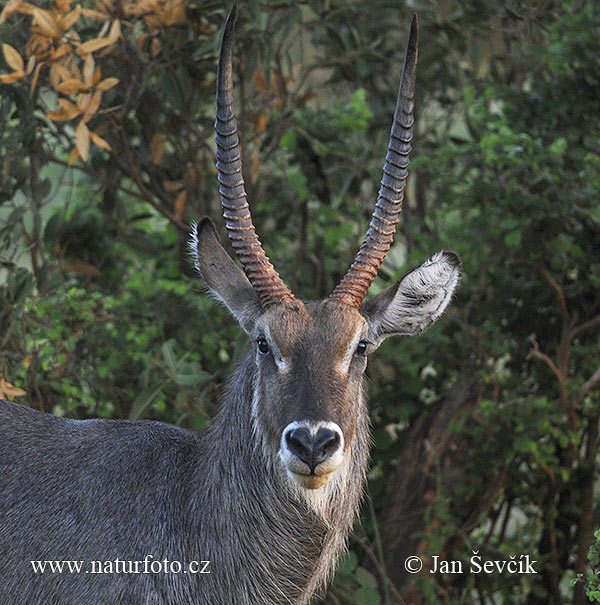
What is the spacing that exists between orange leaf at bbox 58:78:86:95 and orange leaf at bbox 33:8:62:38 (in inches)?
10.1

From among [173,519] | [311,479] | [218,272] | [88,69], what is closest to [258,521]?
[173,519]

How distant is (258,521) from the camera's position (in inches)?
158

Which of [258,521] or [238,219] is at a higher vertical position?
[238,219]

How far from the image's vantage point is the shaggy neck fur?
156 inches

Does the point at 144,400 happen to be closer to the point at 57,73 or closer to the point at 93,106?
the point at 93,106

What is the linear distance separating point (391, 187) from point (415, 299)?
0.51 m

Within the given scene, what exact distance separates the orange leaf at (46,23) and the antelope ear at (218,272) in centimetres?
164

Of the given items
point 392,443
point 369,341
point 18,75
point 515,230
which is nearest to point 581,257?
point 515,230

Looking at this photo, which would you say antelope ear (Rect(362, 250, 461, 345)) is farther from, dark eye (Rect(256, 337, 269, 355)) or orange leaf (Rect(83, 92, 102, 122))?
orange leaf (Rect(83, 92, 102, 122))

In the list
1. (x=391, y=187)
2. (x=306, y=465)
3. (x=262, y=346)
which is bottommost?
(x=306, y=465)

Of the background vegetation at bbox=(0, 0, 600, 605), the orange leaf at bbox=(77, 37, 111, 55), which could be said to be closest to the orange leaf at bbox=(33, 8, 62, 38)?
the background vegetation at bbox=(0, 0, 600, 605)

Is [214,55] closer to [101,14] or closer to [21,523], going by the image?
[101,14]

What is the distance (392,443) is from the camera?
22.8 feet

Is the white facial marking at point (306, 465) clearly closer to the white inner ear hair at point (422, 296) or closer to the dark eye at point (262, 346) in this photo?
the dark eye at point (262, 346)
